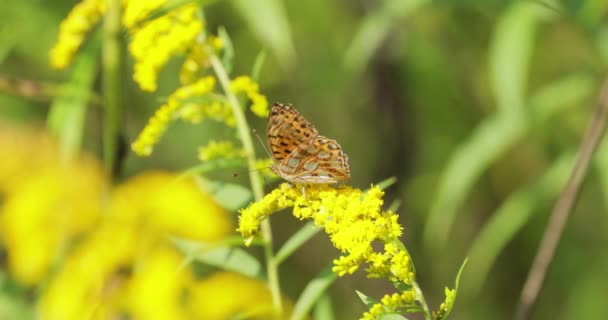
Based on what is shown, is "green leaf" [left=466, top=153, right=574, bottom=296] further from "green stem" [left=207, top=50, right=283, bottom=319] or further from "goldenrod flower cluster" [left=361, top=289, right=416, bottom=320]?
"goldenrod flower cluster" [left=361, top=289, right=416, bottom=320]

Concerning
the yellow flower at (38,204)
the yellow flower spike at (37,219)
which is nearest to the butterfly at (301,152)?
the yellow flower at (38,204)

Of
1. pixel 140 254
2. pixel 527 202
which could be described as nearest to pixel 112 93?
pixel 140 254

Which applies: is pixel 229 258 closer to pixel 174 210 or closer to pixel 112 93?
pixel 112 93

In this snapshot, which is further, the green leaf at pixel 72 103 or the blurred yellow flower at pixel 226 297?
the blurred yellow flower at pixel 226 297

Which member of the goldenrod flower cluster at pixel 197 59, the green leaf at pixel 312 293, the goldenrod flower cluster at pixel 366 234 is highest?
the goldenrod flower cluster at pixel 197 59

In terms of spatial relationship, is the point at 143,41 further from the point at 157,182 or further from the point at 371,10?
the point at 371,10

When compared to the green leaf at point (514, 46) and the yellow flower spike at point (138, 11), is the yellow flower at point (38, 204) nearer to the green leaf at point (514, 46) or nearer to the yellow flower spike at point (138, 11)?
the yellow flower spike at point (138, 11)

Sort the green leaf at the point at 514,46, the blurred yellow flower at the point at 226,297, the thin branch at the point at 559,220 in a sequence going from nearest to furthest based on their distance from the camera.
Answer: the thin branch at the point at 559,220 < the blurred yellow flower at the point at 226,297 < the green leaf at the point at 514,46
